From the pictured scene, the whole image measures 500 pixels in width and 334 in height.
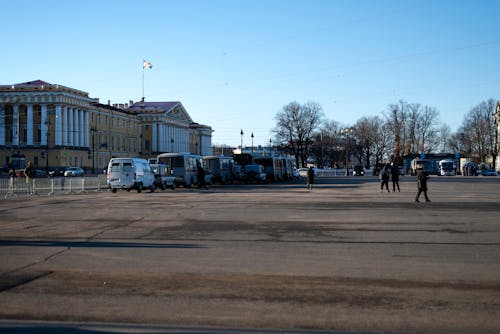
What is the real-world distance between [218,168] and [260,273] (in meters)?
51.6

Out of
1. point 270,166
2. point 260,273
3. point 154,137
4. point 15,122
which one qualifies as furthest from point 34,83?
point 260,273

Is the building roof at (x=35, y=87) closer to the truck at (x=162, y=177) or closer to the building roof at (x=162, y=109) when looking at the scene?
the building roof at (x=162, y=109)

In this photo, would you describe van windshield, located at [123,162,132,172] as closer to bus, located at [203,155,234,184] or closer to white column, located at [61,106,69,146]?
bus, located at [203,155,234,184]

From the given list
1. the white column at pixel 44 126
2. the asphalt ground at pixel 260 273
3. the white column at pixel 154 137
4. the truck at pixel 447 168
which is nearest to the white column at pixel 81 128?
the white column at pixel 44 126

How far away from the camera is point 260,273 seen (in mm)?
10398

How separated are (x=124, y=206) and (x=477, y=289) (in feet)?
66.5

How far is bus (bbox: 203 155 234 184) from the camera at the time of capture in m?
60.4

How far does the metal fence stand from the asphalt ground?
2119cm

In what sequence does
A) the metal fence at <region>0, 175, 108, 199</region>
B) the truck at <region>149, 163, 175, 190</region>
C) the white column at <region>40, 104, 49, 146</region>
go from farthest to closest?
the white column at <region>40, 104, 49, 146</region> < the truck at <region>149, 163, 175, 190</region> < the metal fence at <region>0, 175, 108, 199</region>

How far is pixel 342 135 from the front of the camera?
475 feet

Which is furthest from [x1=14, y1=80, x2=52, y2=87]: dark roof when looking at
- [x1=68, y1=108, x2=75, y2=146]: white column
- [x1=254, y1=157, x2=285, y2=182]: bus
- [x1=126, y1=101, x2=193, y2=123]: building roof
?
[x1=254, y1=157, x2=285, y2=182]: bus

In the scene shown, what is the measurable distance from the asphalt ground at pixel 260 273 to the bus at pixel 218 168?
4056 centimetres

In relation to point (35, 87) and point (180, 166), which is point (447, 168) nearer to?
point (180, 166)

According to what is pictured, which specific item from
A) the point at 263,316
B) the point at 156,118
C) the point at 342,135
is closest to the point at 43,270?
the point at 263,316
